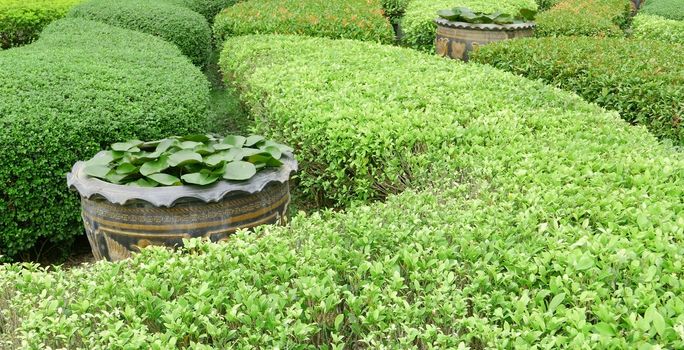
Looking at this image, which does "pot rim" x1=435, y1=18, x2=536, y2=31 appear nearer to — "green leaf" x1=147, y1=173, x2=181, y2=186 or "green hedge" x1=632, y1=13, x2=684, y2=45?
"green hedge" x1=632, y1=13, x2=684, y2=45

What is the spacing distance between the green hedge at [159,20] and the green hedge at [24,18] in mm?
628

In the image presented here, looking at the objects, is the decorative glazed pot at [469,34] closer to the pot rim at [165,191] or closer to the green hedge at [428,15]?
the green hedge at [428,15]

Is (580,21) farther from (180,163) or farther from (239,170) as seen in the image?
(180,163)

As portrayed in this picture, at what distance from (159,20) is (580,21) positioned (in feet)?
20.1

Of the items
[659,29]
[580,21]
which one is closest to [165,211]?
[580,21]

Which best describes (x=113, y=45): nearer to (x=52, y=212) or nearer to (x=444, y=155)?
(x=52, y=212)

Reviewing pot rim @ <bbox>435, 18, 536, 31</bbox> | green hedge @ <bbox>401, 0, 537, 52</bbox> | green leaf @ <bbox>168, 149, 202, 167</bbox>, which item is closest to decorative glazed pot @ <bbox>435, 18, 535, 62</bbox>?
pot rim @ <bbox>435, 18, 536, 31</bbox>

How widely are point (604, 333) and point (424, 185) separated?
2.06 metres

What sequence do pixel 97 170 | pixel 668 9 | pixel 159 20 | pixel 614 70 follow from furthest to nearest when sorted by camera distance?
pixel 668 9 → pixel 159 20 → pixel 614 70 → pixel 97 170

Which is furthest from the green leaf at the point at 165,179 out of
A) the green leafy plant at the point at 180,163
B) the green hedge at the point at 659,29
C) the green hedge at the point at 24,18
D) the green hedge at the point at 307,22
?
the green hedge at the point at 659,29

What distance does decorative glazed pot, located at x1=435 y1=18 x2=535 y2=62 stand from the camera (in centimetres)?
858

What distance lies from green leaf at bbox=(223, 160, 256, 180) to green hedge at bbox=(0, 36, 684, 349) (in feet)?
2.09

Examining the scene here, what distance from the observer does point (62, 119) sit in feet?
15.1

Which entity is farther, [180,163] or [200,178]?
[180,163]
